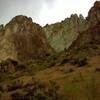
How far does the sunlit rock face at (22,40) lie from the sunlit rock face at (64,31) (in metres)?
27.5

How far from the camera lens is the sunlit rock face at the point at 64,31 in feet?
384

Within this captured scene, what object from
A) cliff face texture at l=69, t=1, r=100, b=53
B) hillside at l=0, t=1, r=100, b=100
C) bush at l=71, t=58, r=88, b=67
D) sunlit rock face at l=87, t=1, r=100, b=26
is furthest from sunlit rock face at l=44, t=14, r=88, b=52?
bush at l=71, t=58, r=88, b=67

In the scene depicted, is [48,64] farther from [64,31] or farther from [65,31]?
[64,31]

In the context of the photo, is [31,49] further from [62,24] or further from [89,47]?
[62,24]

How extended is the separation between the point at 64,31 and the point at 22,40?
135 feet

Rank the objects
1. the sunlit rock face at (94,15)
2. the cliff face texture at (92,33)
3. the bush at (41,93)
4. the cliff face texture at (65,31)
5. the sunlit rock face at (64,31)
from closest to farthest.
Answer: the bush at (41,93), the cliff face texture at (92,33), the sunlit rock face at (94,15), the cliff face texture at (65,31), the sunlit rock face at (64,31)

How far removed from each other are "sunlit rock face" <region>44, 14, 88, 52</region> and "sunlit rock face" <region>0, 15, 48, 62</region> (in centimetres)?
2751

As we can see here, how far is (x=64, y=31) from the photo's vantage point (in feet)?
405

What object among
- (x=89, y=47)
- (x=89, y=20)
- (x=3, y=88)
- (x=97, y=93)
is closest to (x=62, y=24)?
(x=89, y=20)

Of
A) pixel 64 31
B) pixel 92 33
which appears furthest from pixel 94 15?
pixel 64 31

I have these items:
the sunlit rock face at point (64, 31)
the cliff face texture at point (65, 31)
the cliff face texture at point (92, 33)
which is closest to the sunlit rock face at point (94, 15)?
the cliff face texture at point (92, 33)

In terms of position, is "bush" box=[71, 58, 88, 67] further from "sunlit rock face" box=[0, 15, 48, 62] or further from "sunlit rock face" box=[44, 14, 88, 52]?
"sunlit rock face" box=[44, 14, 88, 52]

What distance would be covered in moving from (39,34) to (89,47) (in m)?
36.4

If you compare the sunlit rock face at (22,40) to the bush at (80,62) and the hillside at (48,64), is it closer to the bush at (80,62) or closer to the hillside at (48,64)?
the hillside at (48,64)
